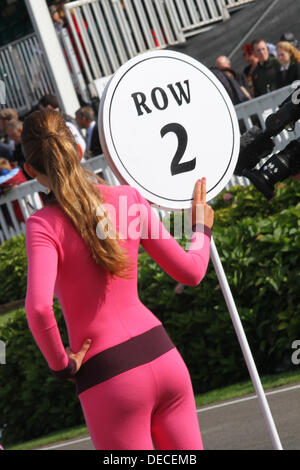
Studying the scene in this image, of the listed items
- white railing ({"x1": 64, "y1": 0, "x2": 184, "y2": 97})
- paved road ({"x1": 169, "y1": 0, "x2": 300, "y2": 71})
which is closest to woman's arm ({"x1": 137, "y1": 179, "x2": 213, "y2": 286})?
paved road ({"x1": 169, "y1": 0, "x2": 300, "y2": 71})

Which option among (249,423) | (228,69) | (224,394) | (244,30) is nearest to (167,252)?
(249,423)

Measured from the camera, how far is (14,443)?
7699mm

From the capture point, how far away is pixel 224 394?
633 centimetres

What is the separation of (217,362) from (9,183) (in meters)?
5.00

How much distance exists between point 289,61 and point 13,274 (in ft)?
14.3

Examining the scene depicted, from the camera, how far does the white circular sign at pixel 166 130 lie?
305 cm

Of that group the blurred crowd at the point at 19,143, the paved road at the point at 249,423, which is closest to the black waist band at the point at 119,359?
the paved road at the point at 249,423

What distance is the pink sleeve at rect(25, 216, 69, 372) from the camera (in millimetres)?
2498

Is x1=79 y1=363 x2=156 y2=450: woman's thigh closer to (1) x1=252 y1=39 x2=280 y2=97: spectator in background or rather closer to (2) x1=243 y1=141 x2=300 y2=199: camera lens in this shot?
(2) x1=243 y1=141 x2=300 y2=199: camera lens

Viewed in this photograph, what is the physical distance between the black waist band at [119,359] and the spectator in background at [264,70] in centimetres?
760

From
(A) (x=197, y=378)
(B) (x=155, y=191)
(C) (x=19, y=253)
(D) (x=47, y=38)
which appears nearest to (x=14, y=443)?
(A) (x=197, y=378)

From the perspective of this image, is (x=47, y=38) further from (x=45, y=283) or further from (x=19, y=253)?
(x=45, y=283)

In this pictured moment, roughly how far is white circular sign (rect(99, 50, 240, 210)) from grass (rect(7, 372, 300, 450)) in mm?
3143

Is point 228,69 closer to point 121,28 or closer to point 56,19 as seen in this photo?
point 121,28
